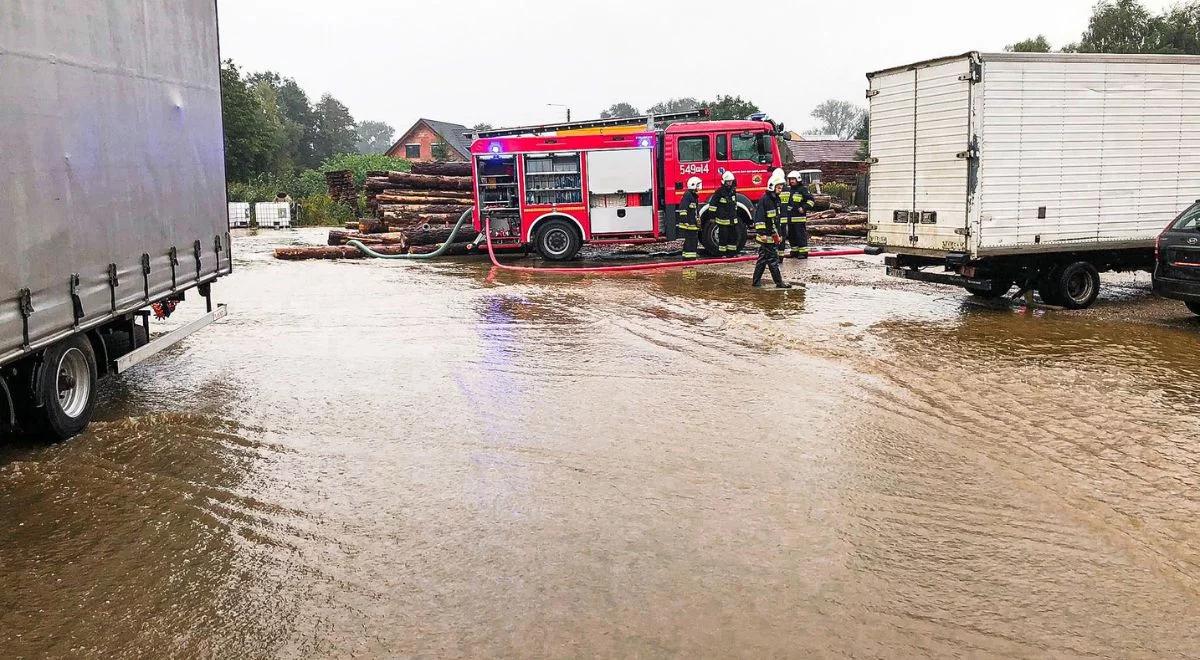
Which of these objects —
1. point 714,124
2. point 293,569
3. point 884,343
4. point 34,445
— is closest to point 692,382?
point 884,343

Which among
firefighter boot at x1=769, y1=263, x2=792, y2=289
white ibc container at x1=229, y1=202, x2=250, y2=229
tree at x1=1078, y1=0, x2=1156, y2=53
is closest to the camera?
firefighter boot at x1=769, y1=263, x2=792, y2=289

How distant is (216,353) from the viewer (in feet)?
31.5

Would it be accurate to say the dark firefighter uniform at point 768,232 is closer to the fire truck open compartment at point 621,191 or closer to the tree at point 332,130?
the fire truck open compartment at point 621,191

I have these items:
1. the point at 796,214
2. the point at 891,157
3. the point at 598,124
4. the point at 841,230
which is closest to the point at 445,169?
the point at 598,124

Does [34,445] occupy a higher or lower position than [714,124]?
lower

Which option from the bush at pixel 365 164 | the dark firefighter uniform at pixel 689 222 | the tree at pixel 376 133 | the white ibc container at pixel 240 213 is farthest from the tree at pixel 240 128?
the tree at pixel 376 133

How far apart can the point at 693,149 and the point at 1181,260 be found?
10.3 m

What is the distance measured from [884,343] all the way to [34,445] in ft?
24.9

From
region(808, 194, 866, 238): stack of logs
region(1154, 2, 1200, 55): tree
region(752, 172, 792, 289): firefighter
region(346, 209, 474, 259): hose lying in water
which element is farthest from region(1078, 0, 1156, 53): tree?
region(752, 172, 792, 289): firefighter

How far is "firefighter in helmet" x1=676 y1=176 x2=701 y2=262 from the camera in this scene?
18.0 meters

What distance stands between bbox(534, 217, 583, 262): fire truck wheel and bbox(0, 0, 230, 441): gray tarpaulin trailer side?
1107 cm

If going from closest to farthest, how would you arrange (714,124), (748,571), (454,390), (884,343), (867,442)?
→ (748,571)
(867,442)
(454,390)
(884,343)
(714,124)

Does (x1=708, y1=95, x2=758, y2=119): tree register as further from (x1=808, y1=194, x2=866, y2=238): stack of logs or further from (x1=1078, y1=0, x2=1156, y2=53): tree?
(x1=808, y1=194, x2=866, y2=238): stack of logs

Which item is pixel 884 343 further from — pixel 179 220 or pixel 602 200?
pixel 602 200
